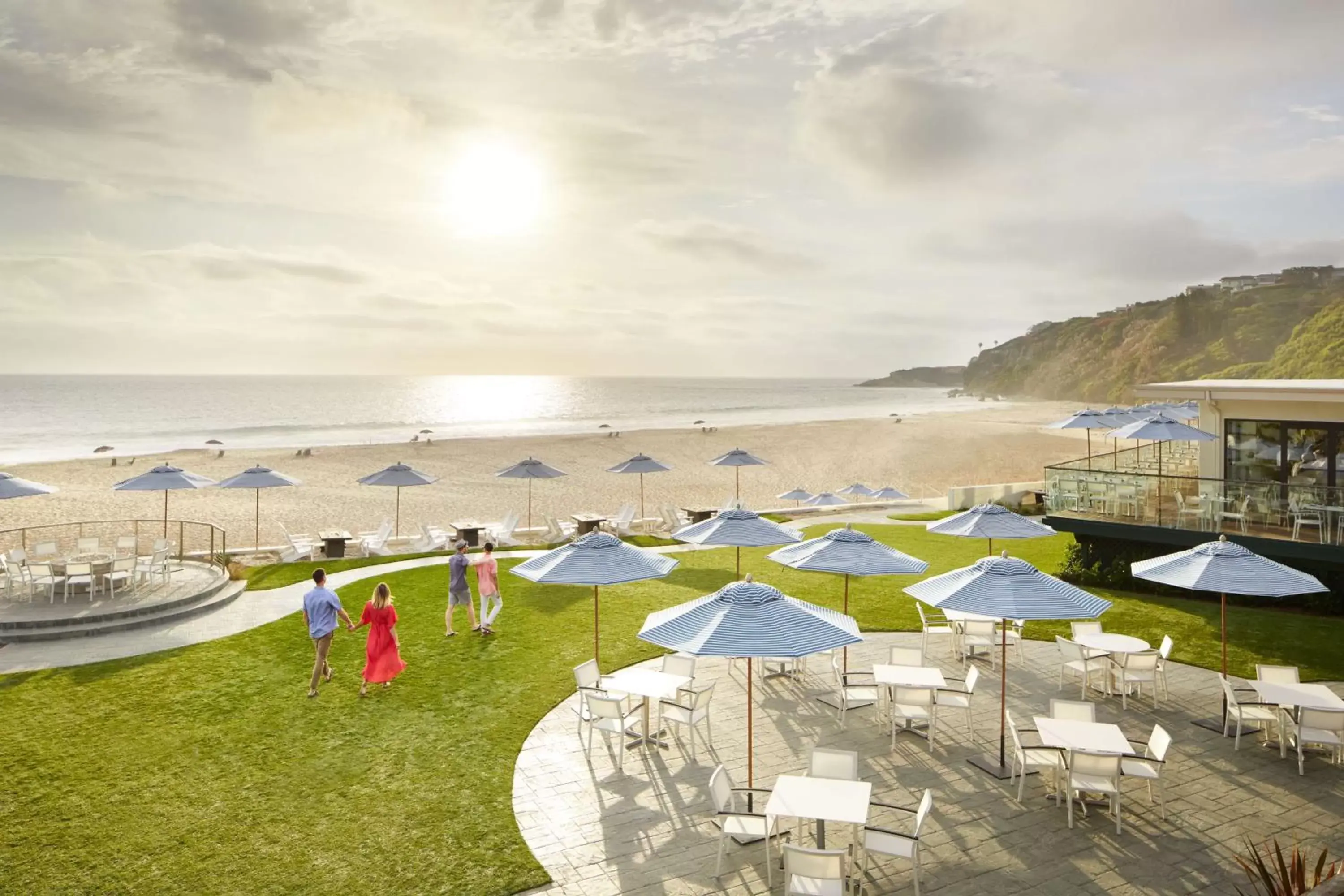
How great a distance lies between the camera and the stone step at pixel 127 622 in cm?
1381

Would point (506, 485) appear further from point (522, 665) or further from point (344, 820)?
point (344, 820)

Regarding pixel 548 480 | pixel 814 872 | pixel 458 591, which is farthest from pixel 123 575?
pixel 548 480

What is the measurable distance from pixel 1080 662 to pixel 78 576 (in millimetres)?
18323

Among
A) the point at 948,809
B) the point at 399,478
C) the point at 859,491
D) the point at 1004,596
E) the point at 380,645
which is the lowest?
the point at 948,809

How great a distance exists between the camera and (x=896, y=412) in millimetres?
106062

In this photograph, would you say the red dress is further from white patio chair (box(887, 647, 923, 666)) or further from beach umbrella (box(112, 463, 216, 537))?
beach umbrella (box(112, 463, 216, 537))

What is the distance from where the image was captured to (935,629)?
13.4m

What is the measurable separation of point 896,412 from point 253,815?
105 meters

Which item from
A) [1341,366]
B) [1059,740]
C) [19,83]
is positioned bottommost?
[1059,740]

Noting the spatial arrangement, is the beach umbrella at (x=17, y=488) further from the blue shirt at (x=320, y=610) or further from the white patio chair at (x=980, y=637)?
the white patio chair at (x=980, y=637)

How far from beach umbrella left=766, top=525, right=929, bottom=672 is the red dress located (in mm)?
5586

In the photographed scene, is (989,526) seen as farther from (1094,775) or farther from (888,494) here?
(888,494)

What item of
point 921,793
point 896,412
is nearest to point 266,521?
point 921,793

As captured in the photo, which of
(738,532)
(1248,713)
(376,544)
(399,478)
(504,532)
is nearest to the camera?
(1248,713)
